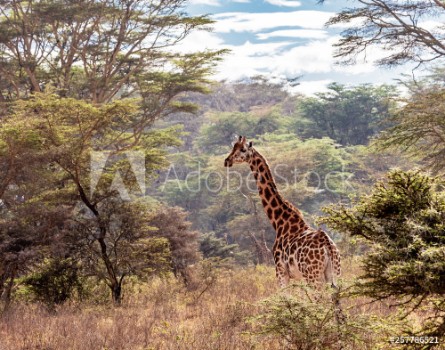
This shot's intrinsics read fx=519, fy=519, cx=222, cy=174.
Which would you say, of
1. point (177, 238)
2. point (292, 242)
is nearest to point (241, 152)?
point (292, 242)

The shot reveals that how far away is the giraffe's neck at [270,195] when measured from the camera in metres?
7.42

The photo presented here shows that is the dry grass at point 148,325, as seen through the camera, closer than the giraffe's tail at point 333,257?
Yes

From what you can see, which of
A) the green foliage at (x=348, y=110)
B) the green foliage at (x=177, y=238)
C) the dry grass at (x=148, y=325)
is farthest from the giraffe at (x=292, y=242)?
the green foliage at (x=348, y=110)

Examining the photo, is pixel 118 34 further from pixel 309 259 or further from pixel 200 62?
pixel 309 259

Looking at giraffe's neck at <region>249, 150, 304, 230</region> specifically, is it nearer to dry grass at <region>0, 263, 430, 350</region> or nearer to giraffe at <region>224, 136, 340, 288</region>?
giraffe at <region>224, 136, 340, 288</region>

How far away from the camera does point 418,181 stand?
10.3 feet

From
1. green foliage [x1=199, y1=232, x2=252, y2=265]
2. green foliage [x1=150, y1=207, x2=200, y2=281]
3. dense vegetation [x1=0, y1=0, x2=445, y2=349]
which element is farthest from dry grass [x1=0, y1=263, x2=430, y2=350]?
green foliage [x1=199, y1=232, x2=252, y2=265]

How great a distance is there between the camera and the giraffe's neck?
24.3 feet

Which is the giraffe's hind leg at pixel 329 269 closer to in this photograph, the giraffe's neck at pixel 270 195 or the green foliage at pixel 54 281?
the giraffe's neck at pixel 270 195

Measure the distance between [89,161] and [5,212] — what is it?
1.98 metres

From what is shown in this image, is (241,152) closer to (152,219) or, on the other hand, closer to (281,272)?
(281,272)

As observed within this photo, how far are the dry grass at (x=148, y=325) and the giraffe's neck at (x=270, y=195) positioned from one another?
1.35 m

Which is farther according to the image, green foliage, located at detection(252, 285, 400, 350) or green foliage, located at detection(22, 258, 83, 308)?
green foliage, located at detection(22, 258, 83, 308)

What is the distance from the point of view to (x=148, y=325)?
7211mm
